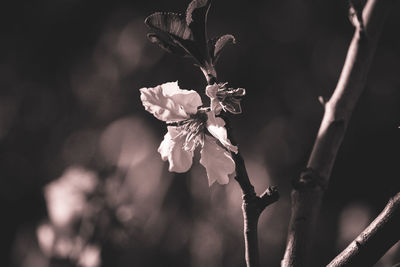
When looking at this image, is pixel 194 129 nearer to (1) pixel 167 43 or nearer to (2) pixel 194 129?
(2) pixel 194 129

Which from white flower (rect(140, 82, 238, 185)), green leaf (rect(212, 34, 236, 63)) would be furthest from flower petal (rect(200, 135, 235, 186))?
green leaf (rect(212, 34, 236, 63))

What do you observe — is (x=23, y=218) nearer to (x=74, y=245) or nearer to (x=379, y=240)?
(x=74, y=245)

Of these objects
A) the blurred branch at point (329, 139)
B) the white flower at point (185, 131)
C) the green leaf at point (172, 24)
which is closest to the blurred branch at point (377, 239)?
the blurred branch at point (329, 139)

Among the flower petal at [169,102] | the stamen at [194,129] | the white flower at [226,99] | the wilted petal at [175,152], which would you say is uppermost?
the white flower at [226,99]

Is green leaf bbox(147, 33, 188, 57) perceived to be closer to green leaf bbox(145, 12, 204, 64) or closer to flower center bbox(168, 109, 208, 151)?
green leaf bbox(145, 12, 204, 64)

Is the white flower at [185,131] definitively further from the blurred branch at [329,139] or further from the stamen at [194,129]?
the blurred branch at [329,139]

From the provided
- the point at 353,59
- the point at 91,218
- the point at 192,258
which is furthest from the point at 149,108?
the point at 192,258

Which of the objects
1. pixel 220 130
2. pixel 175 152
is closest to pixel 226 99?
pixel 220 130
